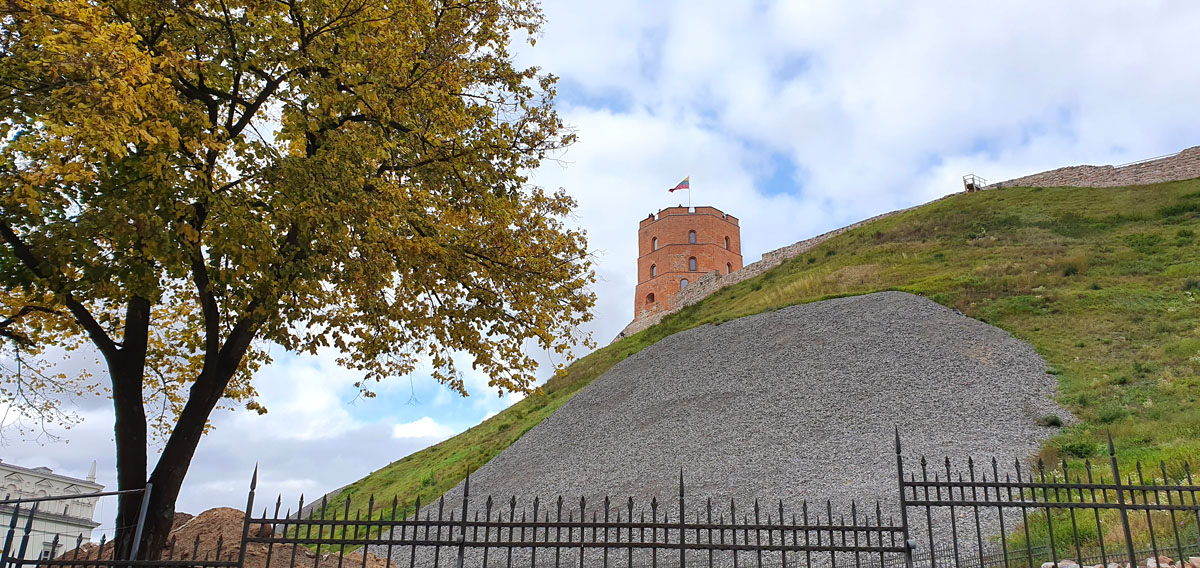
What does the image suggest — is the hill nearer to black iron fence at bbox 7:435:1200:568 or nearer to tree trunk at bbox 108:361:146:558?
black iron fence at bbox 7:435:1200:568

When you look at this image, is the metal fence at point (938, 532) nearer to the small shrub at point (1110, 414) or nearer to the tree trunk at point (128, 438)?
the tree trunk at point (128, 438)

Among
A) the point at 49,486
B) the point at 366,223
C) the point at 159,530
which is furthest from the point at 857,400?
the point at 49,486

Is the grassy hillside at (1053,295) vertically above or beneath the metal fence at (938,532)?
above

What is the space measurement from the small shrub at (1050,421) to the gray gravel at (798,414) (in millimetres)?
161

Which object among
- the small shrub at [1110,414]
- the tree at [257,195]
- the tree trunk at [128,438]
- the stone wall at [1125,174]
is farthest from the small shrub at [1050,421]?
the stone wall at [1125,174]

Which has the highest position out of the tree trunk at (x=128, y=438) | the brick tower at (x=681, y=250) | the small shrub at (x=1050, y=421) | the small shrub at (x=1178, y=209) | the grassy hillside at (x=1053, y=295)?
the brick tower at (x=681, y=250)

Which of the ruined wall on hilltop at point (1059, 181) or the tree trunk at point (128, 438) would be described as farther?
the ruined wall on hilltop at point (1059, 181)

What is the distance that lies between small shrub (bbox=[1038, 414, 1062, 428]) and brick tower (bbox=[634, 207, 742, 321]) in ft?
143

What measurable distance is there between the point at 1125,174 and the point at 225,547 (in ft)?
140

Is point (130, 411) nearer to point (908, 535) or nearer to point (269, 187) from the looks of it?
point (269, 187)

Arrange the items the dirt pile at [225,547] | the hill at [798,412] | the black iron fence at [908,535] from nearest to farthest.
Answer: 1. the black iron fence at [908,535]
2. the dirt pile at [225,547]
3. the hill at [798,412]

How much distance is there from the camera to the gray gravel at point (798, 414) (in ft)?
46.8

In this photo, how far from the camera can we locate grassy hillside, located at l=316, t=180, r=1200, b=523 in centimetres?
1550

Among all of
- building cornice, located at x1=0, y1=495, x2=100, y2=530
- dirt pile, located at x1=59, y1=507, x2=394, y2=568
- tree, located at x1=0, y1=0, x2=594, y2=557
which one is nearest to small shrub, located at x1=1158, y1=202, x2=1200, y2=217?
tree, located at x1=0, y1=0, x2=594, y2=557
